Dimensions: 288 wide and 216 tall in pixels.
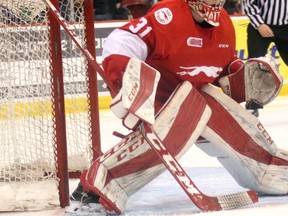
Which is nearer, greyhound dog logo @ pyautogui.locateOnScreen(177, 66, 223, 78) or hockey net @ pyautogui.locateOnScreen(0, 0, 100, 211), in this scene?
greyhound dog logo @ pyautogui.locateOnScreen(177, 66, 223, 78)

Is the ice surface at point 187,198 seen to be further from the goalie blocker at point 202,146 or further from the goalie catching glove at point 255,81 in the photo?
the goalie catching glove at point 255,81

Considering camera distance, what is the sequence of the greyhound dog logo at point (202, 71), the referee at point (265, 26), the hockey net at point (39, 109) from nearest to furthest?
the greyhound dog logo at point (202, 71) < the hockey net at point (39, 109) < the referee at point (265, 26)

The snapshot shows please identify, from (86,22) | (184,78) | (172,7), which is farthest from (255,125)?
(86,22)

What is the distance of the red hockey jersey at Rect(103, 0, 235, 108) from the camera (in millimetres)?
2801

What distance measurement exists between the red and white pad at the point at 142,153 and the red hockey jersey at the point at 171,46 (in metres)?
0.08

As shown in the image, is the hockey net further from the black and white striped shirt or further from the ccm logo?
the black and white striped shirt

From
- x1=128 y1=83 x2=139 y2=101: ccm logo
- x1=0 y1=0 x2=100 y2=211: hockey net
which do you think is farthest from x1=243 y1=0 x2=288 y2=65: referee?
x1=128 y1=83 x2=139 y2=101: ccm logo

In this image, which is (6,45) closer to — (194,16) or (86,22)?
(86,22)

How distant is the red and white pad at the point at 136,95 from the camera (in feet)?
8.47

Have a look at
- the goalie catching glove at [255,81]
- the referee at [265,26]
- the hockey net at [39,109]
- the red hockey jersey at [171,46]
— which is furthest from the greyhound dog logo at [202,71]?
the referee at [265,26]

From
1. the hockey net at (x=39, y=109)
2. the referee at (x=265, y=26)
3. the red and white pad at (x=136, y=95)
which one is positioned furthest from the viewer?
the referee at (x=265, y=26)

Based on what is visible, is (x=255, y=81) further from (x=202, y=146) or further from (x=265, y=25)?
(x=265, y=25)

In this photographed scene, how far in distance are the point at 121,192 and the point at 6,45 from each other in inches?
34.2

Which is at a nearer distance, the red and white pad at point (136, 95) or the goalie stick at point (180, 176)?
the red and white pad at point (136, 95)
